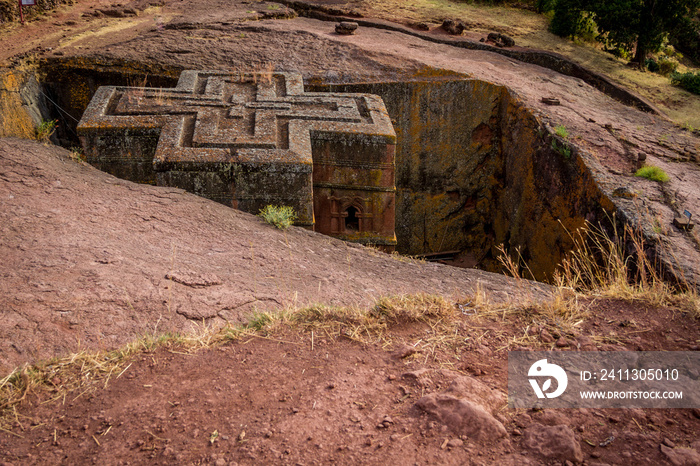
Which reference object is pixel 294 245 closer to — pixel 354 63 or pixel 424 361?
pixel 424 361

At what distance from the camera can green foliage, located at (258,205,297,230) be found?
219 inches

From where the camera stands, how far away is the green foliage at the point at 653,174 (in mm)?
6465

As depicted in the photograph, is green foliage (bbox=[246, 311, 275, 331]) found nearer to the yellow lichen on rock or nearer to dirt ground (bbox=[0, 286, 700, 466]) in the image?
dirt ground (bbox=[0, 286, 700, 466])

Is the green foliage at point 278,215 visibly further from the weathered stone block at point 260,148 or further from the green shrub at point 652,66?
the green shrub at point 652,66

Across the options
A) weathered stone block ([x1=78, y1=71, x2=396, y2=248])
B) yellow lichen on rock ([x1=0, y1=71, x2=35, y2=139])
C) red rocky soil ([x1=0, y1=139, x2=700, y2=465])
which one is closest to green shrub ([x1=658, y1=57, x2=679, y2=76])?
weathered stone block ([x1=78, y1=71, x2=396, y2=248])

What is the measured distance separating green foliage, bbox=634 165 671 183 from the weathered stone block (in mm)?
3199

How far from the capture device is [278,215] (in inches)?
220

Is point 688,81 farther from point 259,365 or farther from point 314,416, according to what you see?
point 314,416

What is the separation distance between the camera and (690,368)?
2822 millimetres

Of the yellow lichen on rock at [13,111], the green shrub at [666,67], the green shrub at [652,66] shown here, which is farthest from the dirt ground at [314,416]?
the green shrub at [666,67]

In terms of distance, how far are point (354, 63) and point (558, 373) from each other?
771 cm

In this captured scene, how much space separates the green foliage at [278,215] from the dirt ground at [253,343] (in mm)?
125

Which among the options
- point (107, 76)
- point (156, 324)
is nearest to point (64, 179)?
point (156, 324)

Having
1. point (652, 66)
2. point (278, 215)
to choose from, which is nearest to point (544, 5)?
point (652, 66)
